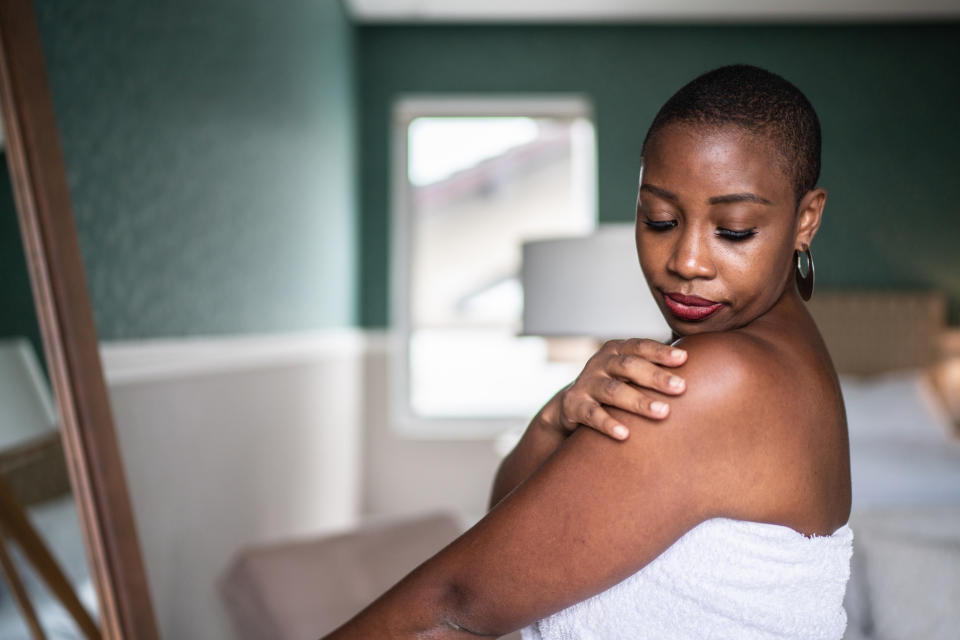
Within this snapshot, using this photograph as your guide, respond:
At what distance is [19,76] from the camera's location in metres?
1.21

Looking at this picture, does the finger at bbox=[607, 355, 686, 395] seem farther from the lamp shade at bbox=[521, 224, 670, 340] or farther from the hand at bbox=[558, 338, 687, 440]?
the lamp shade at bbox=[521, 224, 670, 340]

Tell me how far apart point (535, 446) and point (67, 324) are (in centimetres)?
82

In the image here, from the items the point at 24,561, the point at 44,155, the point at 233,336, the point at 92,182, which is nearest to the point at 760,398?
the point at 24,561

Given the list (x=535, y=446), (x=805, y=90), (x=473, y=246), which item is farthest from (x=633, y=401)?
(x=805, y=90)

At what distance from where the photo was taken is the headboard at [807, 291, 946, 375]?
15.1 feet

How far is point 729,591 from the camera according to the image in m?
0.69

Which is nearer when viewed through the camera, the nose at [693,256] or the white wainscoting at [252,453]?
the nose at [693,256]

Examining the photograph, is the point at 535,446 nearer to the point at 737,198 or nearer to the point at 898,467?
the point at 737,198

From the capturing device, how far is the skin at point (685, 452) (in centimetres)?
64

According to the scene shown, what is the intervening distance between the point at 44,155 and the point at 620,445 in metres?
1.06

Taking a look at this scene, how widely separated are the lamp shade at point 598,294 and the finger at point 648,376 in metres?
1.44

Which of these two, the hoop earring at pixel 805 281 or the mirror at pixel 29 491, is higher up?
the hoop earring at pixel 805 281

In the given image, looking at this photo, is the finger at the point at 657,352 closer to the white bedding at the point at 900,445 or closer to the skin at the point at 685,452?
the skin at the point at 685,452

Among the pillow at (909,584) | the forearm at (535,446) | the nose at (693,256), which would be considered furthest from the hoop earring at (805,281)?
the pillow at (909,584)
